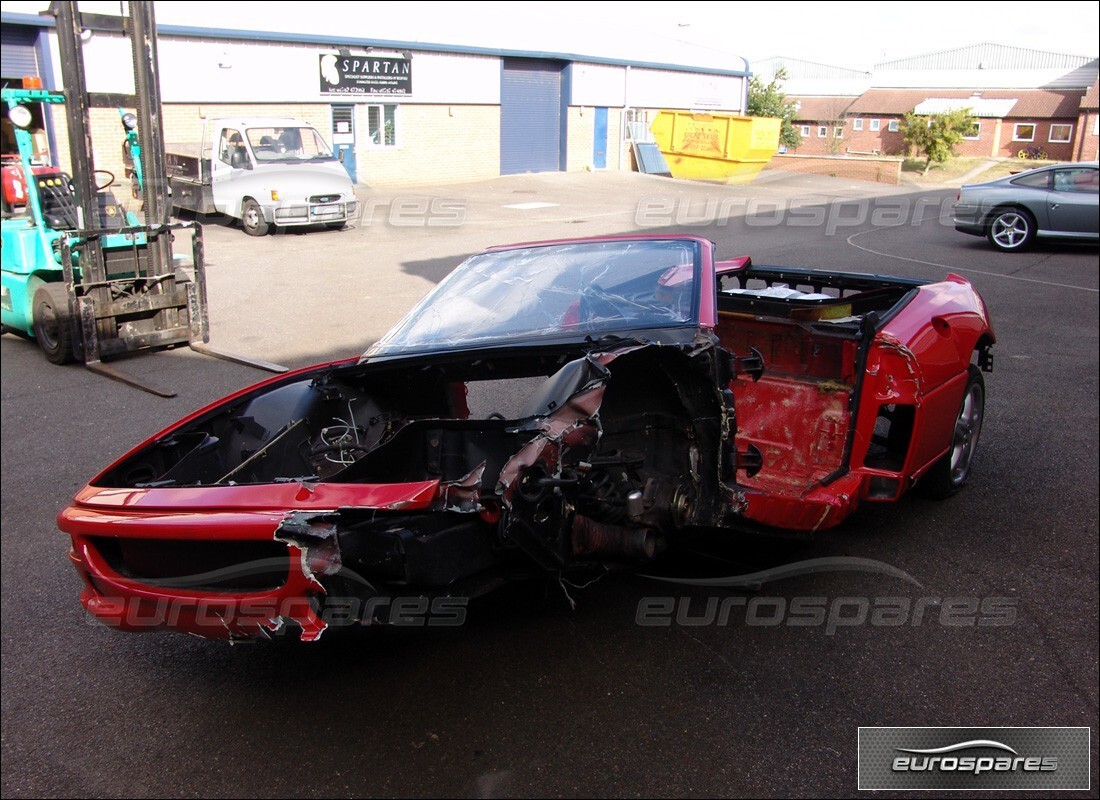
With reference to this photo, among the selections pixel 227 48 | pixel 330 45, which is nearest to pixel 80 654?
pixel 227 48

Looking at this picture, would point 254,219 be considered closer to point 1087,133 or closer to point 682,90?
point 682,90

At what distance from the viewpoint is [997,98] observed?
37.3 metres

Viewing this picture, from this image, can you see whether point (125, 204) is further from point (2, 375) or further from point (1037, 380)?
point (1037, 380)

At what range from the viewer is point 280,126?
1708 cm

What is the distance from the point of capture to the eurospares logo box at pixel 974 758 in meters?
2.94

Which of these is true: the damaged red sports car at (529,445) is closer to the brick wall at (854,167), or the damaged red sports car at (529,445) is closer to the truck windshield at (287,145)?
the truck windshield at (287,145)

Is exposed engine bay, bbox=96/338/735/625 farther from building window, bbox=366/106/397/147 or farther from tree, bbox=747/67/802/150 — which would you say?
tree, bbox=747/67/802/150

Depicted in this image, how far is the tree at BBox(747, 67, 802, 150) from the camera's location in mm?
40531

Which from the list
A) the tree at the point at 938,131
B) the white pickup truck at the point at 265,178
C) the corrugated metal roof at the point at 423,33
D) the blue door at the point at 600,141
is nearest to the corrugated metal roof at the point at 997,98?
the tree at the point at 938,131

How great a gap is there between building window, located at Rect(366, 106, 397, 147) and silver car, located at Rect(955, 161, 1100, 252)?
51.2 ft

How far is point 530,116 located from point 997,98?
68.6ft

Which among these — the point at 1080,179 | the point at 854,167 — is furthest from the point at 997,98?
the point at 1080,179

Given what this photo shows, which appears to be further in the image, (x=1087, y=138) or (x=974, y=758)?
(x=1087, y=138)

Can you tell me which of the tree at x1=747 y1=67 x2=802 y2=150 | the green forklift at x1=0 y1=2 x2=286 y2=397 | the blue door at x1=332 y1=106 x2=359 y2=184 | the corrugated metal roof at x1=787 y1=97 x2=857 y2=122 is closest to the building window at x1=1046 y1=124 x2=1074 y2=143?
the corrugated metal roof at x1=787 y1=97 x2=857 y2=122
